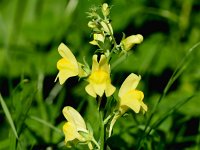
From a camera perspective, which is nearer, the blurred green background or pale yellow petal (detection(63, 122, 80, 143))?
pale yellow petal (detection(63, 122, 80, 143))

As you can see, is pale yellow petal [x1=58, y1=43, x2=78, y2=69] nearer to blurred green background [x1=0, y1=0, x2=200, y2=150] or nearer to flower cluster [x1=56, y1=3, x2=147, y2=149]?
flower cluster [x1=56, y1=3, x2=147, y2=149]

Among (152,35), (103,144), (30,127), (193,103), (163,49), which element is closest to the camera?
(103,144)

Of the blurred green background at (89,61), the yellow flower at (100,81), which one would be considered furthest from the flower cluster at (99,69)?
the blurred green background at (89,61)

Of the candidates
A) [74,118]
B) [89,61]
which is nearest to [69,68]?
[74,118]

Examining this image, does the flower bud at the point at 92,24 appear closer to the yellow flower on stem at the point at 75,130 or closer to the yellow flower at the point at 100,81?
the yellow flower at the point at 100,81

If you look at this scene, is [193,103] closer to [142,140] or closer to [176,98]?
[176,98]

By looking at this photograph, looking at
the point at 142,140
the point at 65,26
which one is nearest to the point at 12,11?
the point at 65,26

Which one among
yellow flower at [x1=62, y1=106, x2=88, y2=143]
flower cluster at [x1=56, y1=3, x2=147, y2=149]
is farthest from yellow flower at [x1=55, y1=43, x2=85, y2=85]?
yellow flower at [x1=62, y1=106, x2=88, y2=143]

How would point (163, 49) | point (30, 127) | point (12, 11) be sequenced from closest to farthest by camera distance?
point (30, 127) < point (163, 49) < point (12, 11)
